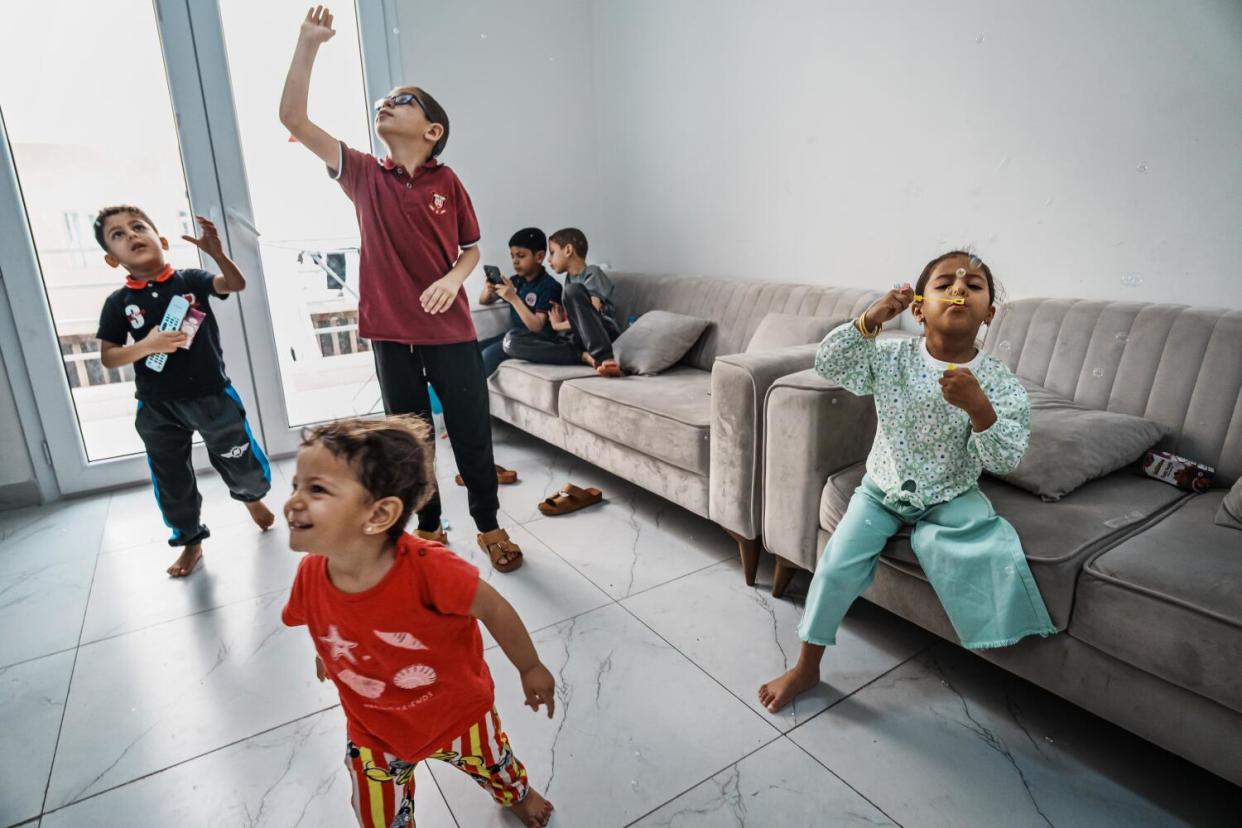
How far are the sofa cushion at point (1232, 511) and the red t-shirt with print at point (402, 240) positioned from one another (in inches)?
63.1

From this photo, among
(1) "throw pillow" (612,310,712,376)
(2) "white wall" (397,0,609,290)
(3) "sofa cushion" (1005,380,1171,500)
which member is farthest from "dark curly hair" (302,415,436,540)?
(2) "white wall" (397,0,609,290)

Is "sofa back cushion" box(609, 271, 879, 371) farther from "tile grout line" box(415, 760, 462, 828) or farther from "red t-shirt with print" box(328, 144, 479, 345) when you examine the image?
"tile grout line" box(415, 760, 462, 828)

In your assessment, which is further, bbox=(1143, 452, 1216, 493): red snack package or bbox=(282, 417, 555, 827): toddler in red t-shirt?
bbox=(1143, 452, 1216, 493): red snack package

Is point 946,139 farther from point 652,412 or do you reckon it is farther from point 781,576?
point 781,576

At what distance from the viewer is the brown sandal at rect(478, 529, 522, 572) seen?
5.99 ft

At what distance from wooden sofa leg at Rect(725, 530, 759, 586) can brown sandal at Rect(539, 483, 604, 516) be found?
65cm

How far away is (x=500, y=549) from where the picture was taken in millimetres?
1839

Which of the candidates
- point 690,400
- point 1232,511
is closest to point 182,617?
point 690,400

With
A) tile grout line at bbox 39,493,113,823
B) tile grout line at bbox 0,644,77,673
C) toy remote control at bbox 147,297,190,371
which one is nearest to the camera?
tile grout line at bbox 39,493,113,823

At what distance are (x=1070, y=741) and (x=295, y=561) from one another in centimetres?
189

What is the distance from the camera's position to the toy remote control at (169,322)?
1759 mm

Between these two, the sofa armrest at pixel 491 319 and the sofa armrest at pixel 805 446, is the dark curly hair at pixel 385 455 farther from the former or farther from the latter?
the sofa armrest at pixel 491 319

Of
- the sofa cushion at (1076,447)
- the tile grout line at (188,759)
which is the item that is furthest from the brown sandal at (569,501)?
the sofa cushion at (1076,447)

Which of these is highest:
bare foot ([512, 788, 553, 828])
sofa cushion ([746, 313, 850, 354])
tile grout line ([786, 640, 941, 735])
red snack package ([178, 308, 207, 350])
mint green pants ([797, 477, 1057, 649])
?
red snack package ([178, 308, 207, 350])
